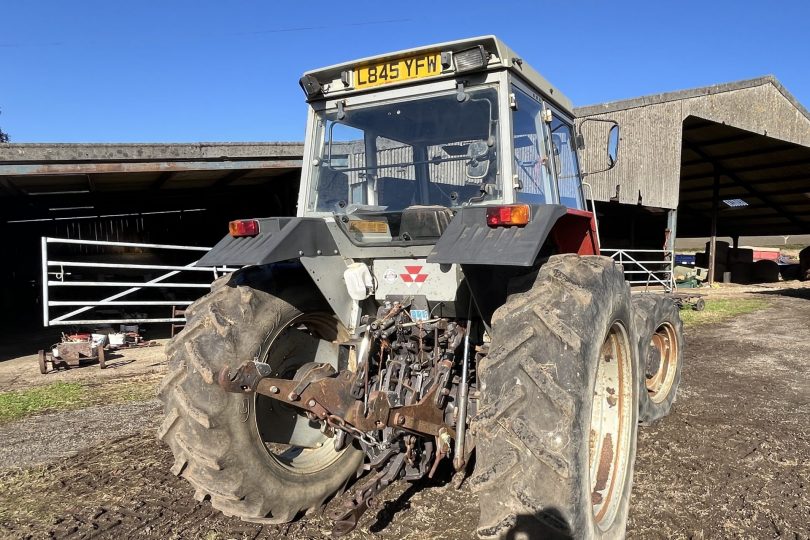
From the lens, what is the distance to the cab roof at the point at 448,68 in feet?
10.3

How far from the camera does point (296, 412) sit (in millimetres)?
3439

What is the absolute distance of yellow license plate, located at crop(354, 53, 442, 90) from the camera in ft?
10.8

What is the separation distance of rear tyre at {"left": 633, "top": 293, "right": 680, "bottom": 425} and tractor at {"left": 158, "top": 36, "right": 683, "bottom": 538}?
99 centimetres

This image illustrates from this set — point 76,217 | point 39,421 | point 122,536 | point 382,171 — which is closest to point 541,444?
point 382,171

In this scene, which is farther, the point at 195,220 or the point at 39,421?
the point at 195,220

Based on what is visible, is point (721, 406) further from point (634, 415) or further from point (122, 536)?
point (122, 536)

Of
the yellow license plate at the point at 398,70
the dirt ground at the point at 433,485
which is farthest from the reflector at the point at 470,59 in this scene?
the dirt ground at the point at 433,485

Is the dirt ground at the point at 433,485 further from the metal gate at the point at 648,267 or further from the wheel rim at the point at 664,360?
the metal gate at the point at 648,267

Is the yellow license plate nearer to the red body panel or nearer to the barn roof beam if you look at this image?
the red body panel

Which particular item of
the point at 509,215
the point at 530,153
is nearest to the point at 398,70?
the point at 530,153

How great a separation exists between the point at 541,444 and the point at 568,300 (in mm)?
603

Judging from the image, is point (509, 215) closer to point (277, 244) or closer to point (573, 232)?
point (573, 232)

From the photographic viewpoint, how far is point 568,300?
2457 millimetres

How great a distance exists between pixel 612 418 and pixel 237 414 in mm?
2025
